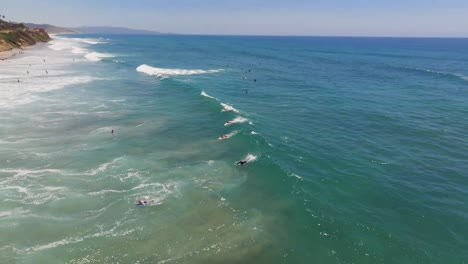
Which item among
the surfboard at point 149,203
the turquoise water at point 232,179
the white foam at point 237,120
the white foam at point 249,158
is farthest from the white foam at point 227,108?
the surfboard at point 149,203

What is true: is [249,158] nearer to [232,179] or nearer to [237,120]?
[232,179]

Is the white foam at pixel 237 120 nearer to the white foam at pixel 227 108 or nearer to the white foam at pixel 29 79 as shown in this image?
the white foam at pixel 227 108

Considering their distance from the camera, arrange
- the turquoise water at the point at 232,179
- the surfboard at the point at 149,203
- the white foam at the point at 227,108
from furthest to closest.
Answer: the white foam at the point at 227,108
the surfboard at the point at 149,203
the turquoise water at the point at 232,179

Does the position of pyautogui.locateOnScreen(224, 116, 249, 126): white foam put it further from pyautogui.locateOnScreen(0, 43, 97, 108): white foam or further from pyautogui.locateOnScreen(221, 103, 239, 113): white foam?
pyautogui.locateOnScreen(0, 43, 97, 108): white foam

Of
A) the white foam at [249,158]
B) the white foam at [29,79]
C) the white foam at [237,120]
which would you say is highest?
the white foam at [29,79]

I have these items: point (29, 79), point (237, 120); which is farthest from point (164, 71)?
point (237, 120)

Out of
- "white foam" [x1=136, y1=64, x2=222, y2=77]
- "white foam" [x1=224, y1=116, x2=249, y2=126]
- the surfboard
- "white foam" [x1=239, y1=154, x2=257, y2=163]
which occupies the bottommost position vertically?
the surfboard

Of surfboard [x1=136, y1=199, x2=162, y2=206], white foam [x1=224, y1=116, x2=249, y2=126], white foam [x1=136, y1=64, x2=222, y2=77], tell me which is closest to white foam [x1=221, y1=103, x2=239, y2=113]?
white foam [x1=224, y1=116, x2=249, y2=126]

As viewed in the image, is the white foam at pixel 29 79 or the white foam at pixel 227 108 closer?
the white foam at pixel 227 108

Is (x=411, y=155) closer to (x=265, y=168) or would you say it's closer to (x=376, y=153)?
(x=376, y=153)

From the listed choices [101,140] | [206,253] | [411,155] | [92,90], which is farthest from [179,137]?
[92,90]
